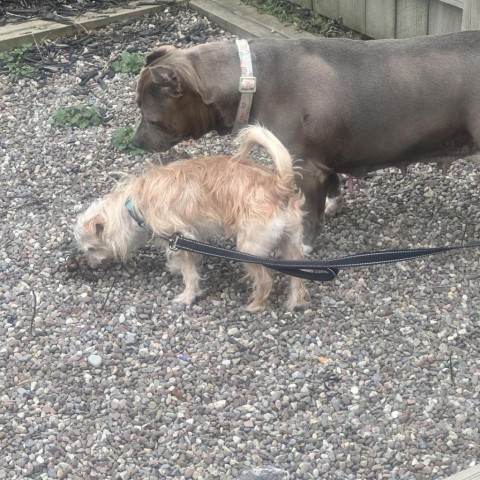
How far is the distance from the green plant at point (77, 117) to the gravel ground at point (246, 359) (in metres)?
1.01

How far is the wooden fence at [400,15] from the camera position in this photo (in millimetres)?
5863

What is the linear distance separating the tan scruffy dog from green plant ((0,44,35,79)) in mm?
2818

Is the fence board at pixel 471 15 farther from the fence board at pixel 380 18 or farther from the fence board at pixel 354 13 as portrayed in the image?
the fence board at pixel 354 13

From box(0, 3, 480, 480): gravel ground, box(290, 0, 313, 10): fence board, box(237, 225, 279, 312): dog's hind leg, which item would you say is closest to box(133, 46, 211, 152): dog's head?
box(0, 3, 480, 480): gravel ground

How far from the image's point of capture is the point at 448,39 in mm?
4340

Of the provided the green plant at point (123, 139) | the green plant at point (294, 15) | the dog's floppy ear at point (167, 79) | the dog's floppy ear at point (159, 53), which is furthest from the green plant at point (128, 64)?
the dog's floppy ear at point (167, 79)

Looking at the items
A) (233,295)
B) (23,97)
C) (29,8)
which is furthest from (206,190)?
(29,8)

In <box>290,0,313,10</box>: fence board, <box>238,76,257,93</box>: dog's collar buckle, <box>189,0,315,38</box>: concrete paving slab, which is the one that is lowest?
<box>189,0,315,38</box>: concrete paving slab

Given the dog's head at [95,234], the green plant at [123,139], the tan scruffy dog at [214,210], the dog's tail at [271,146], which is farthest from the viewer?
the green plant at [123,139]

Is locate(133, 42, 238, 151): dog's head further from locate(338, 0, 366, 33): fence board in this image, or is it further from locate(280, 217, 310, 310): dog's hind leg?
locate(338, 0, 366, 33): fence board

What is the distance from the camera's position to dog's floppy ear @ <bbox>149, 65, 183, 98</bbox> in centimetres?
433

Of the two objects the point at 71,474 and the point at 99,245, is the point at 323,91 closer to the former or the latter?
the point at 99,245

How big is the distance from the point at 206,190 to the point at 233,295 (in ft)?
2.00

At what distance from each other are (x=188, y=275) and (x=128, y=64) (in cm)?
296
